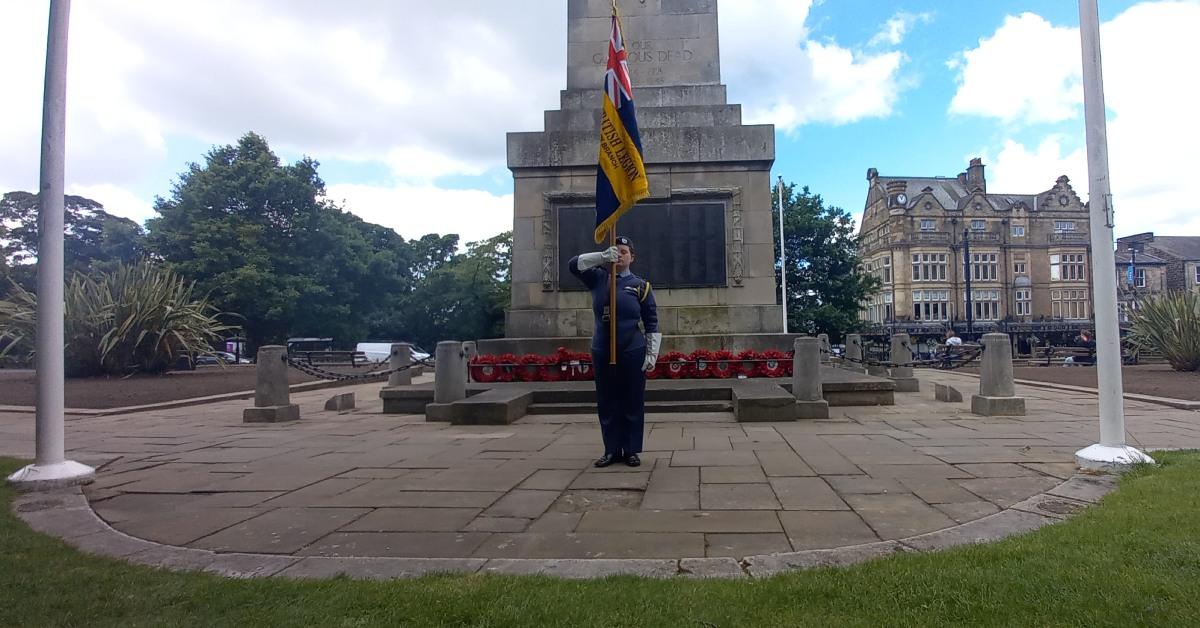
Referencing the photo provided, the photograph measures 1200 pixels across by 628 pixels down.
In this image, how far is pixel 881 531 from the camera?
3.79 metres

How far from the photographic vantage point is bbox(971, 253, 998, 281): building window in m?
61.3

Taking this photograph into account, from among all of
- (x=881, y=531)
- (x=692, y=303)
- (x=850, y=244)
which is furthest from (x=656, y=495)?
(x=850, y=244)

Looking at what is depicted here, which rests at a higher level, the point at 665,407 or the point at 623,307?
the point at 623,307

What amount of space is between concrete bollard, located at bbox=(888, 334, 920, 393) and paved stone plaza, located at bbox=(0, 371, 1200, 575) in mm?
4216

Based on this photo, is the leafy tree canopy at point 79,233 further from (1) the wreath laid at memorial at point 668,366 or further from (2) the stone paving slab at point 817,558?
(2) the stone paving slab at point 817,558

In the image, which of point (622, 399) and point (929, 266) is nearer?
point (622, 399)

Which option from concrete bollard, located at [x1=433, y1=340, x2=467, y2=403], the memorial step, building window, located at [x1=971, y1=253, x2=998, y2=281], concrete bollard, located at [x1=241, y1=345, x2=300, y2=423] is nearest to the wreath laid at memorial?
the memorial step

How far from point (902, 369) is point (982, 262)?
2200 inches

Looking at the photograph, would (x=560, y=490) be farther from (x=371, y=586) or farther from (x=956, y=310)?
(x=956, y=310)

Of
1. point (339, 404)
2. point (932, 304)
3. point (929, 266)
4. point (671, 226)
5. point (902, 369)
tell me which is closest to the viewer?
point (339, 404)

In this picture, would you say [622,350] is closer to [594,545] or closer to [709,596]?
[594,545]

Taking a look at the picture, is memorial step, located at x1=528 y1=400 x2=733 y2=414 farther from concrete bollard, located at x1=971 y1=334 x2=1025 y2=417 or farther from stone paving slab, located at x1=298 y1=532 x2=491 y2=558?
stone paving slab, located at x1=298 y1=532 x2=491 y2=558

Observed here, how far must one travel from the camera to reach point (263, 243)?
122 ft

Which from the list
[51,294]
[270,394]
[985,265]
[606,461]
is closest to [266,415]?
[270,394]
